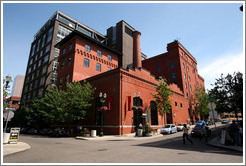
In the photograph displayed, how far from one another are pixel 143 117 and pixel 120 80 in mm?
7379

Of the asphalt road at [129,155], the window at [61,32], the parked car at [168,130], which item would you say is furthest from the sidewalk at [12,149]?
the window at [61,32]

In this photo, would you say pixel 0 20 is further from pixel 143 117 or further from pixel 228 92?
pixel 143 117

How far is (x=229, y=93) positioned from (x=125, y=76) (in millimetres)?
13694

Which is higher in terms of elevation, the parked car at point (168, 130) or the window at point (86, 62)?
the window at point (86, 62)

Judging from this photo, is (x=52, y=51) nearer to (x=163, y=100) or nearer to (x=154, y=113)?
(x=154, y=113)

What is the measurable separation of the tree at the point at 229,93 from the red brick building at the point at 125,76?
9398 mm

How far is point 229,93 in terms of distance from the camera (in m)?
15.8

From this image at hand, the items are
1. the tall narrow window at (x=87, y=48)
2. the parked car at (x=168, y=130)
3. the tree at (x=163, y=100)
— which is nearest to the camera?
the parked car at (x=168, y=130)

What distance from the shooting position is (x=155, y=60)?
4941 centimetres

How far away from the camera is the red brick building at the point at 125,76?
880 inches

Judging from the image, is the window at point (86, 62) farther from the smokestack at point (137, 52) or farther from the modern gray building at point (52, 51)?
the smokestack at point (137, 52)

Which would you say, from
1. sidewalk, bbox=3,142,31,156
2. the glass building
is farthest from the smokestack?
sidewalk, bbox=3,142,31,156

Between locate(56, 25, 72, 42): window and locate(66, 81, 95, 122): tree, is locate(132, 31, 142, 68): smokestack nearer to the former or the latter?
locate(66, 81, 95, 122): tree

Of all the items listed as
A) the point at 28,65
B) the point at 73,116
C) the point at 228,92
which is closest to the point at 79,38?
the point at 73,116
